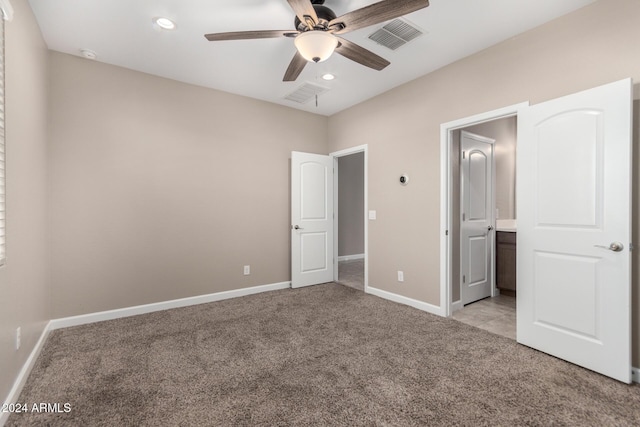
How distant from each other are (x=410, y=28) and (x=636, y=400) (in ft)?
10.4

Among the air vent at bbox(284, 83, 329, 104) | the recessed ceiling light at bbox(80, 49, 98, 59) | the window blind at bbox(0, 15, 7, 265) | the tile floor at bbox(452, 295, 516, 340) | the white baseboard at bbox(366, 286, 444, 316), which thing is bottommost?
the tile floor at bbox(452, 295, 516, 340)

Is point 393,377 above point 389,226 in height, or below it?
below

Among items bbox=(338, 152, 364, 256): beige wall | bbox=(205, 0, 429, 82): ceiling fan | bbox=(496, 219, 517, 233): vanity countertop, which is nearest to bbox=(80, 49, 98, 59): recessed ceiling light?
bbox=(205, 0, 429, 82): ceiling fan

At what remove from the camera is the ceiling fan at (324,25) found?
1.84 m

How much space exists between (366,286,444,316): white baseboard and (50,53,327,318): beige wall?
1.40 m

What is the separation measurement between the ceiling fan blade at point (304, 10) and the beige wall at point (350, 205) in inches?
213

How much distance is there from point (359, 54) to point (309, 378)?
2.55 m

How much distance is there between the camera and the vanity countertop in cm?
437

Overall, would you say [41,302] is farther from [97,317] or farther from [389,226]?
[389,226]

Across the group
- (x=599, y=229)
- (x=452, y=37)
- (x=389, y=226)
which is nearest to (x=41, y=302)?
(x=389, y=226)

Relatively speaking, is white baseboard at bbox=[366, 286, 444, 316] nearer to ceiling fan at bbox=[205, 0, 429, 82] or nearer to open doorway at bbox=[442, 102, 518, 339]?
open doorway at bbox=[442, 102, 518, 339]

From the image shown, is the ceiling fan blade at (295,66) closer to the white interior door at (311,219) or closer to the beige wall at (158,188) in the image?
the beige wall at (158,188)

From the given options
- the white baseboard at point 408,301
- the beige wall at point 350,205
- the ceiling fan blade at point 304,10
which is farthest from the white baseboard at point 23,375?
the beige wall at point 350,205

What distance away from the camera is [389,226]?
13.5 feet
